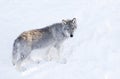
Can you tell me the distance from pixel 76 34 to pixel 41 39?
155 centimetres

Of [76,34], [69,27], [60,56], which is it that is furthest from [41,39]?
[76,34]

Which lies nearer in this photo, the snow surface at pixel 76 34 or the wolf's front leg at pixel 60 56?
the snow surface at pixel 76 34

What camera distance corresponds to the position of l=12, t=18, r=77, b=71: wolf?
962cm

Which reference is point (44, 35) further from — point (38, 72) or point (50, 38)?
point (38, 72)

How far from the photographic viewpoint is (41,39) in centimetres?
1012

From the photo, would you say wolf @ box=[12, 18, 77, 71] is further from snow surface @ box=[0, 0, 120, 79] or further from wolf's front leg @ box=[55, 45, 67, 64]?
snow surface @ box=[0, 0, 120, 79]

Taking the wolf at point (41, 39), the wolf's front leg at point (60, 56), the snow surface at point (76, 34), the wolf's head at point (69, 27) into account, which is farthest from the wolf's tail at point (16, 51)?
the wolf's head at point (69, 27)

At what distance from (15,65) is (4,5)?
4.60 meters

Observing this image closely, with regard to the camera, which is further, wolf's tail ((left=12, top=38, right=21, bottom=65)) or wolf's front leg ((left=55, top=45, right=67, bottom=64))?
wolf's front leg ((left=55, top=45, right=67, bottom=64))

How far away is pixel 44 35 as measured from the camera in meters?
10.2

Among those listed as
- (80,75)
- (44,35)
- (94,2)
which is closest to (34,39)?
(44,35)

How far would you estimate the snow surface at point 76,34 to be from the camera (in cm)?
961

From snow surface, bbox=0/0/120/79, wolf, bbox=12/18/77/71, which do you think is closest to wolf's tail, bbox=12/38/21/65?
wolf, bbox=12/18/77/71

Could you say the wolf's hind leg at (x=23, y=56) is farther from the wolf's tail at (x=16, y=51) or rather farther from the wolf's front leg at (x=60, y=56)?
the wolf's front leg at (x=60, y=56)
